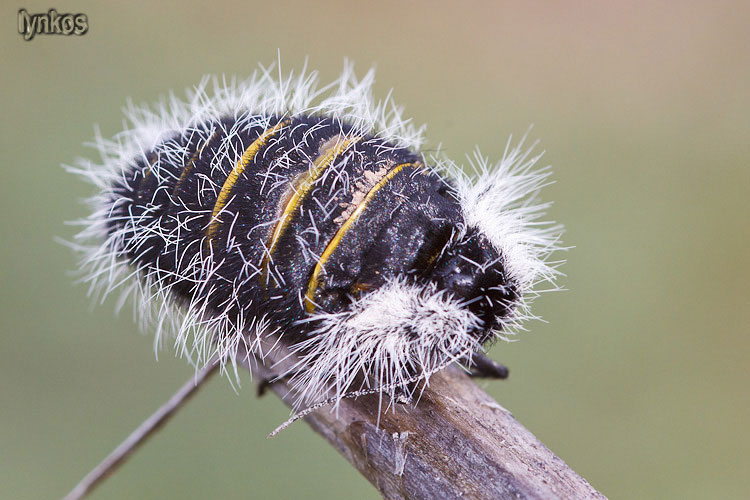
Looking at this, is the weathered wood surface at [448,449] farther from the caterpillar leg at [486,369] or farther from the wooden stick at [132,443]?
the wooden stick at [132,443]

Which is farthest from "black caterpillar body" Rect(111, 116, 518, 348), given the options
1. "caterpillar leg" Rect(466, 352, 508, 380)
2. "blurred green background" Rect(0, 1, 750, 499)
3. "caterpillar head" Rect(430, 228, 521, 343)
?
"blurred green background" Rect(0, 1, 750, 499)

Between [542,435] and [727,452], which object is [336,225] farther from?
[727,452]

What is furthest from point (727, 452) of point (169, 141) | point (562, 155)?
point (169, 141)

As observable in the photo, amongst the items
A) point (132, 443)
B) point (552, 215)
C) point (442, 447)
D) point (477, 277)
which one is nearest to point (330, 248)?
point (477, 277)

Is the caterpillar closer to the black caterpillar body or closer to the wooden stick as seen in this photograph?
the black caterpillar body

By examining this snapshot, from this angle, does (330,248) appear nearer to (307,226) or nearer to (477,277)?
(307,226)

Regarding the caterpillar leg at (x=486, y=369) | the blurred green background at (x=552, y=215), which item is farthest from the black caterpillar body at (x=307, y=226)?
the blurred green background at (x=552, y=215)
